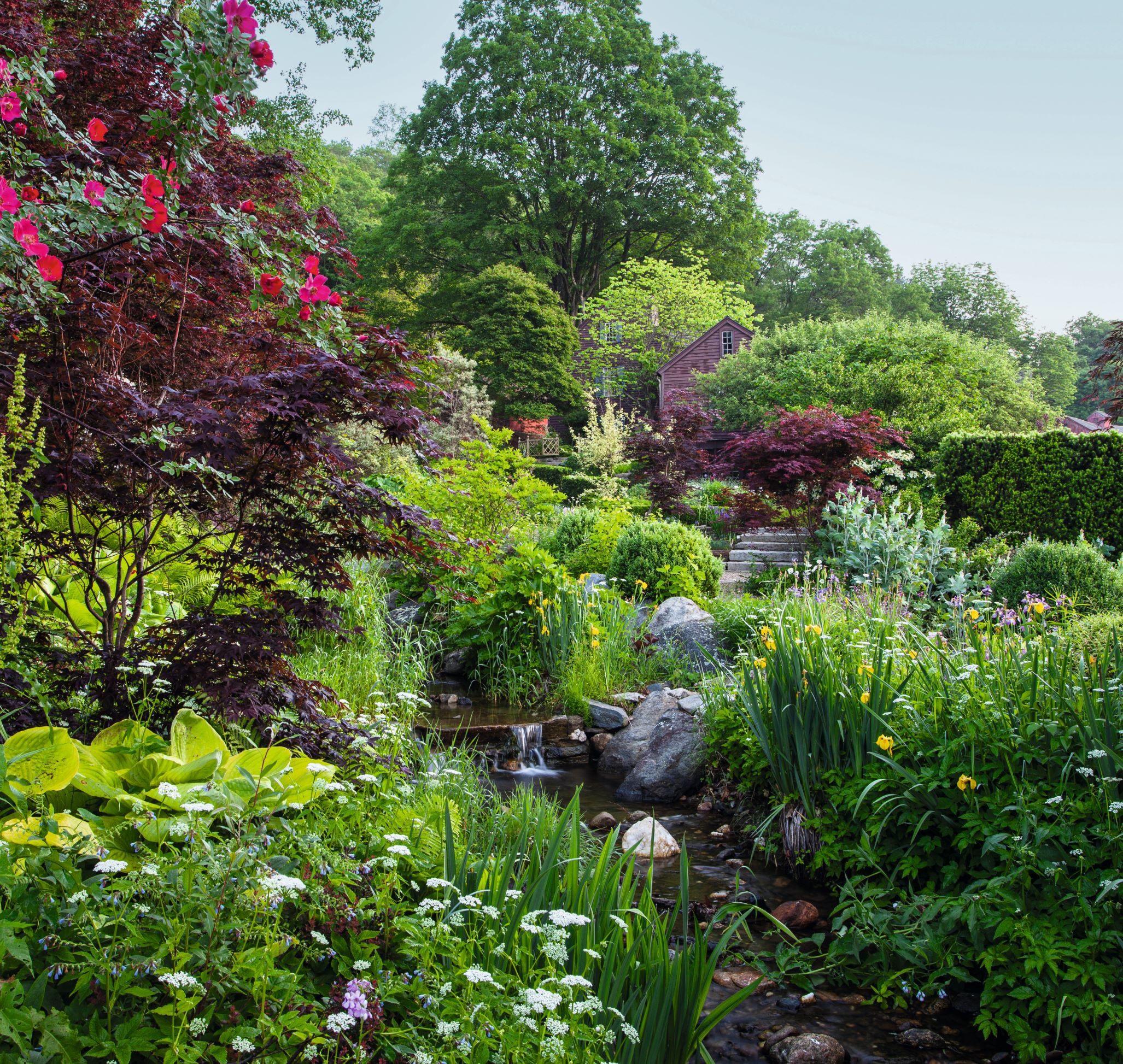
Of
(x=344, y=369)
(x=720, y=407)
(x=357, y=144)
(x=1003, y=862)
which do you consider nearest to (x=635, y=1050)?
(x=1003, y=862)

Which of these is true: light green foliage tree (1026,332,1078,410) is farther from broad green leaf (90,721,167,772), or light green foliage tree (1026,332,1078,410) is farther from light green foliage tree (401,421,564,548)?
broad green leaf (90,721,167,772)

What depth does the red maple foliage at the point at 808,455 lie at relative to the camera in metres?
9.85

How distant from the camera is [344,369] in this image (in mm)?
2656

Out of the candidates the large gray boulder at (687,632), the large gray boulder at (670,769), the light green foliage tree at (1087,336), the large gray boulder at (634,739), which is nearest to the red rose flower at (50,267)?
the large gray boulder at (670,769)

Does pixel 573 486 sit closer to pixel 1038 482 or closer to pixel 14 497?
pixel 1038 482

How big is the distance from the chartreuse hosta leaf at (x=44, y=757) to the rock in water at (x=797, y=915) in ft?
9.16

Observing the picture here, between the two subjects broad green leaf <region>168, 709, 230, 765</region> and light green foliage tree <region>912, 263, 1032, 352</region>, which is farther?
light green foliage tree <region>912, 263, 1032, 352</region>

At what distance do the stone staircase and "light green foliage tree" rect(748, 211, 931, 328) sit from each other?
34877 millimetres

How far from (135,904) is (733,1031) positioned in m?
2.14

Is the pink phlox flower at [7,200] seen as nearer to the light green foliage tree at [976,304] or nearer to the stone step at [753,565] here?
the stone step at [753,565]

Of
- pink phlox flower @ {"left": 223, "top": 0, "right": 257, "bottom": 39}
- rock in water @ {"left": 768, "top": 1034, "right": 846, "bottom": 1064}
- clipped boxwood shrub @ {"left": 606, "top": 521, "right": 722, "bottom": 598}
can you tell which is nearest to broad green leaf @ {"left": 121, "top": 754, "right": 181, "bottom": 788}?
rock in water @ {"left": 768, "top": 1034, "right": 846, "bottom": 1064}

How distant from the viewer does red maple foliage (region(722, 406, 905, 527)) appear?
388 inches

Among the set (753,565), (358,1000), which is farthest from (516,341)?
(358,1000)

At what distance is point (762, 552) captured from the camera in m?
11.7
